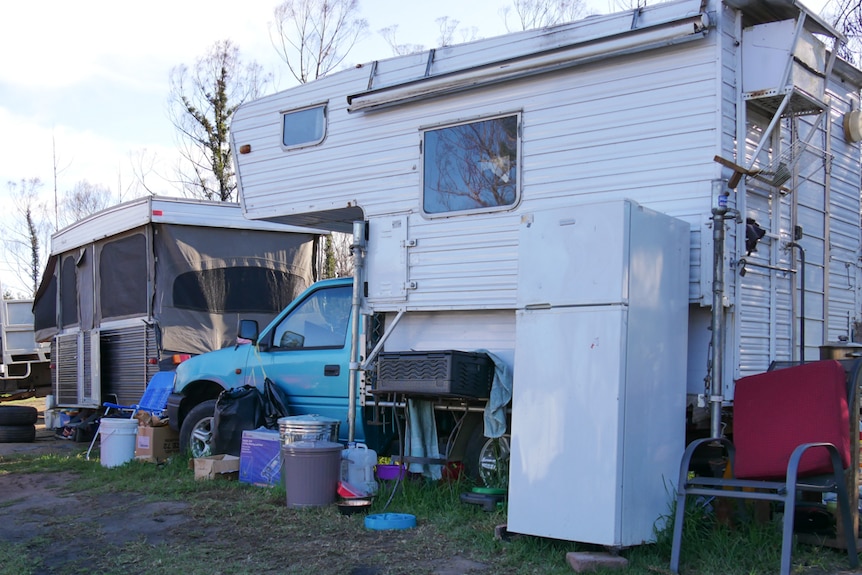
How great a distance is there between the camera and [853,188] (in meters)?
7.13

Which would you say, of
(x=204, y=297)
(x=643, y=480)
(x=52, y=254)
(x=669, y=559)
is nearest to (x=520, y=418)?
(x=643, y=480)

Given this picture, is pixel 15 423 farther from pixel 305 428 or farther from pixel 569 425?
pixel 569 425

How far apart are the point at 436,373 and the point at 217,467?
2.40 meters

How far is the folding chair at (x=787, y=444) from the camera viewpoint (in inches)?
179

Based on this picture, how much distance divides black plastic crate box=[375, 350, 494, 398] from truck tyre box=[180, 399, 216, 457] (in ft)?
7.80

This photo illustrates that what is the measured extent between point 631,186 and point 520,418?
1.75 meters

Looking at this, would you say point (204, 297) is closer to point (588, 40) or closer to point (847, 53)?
point (588, 40)

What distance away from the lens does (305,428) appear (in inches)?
270

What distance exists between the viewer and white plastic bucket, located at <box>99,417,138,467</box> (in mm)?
8586

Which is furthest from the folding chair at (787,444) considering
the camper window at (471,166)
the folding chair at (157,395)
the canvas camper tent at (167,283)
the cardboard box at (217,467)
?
the canvas camper tent at (167,283)

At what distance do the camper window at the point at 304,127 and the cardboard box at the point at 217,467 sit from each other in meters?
2.77

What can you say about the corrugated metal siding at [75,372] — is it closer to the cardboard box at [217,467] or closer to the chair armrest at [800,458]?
the cardboard box at [217,467]

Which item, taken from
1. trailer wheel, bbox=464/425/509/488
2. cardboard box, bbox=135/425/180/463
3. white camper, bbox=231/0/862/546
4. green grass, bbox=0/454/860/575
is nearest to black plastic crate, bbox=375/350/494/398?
white camper, bbox=231/0/862/546

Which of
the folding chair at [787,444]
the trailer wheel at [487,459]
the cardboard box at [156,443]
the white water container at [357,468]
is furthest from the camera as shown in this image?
the cardboard box at [156,443]
